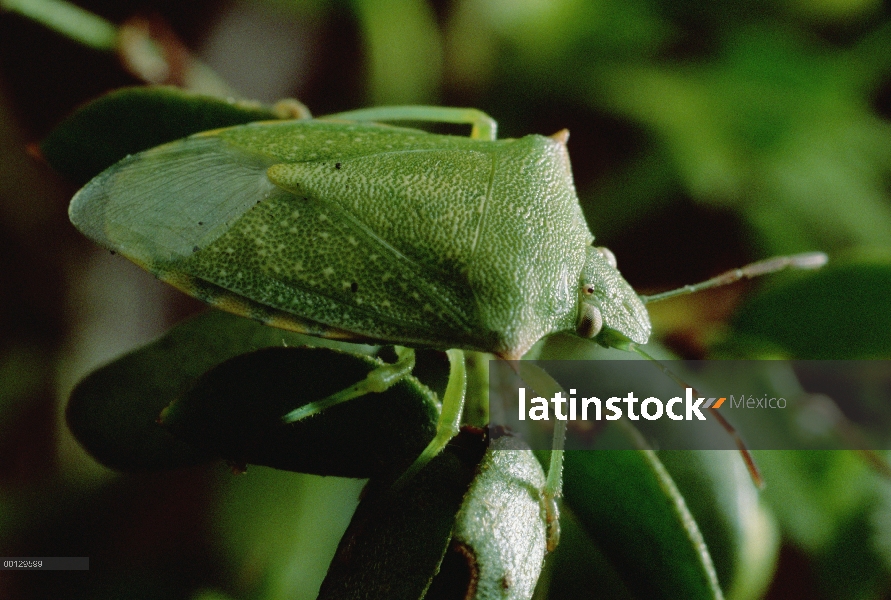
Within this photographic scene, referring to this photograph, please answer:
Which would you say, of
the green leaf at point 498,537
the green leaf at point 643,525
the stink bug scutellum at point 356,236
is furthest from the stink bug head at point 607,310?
the green leaf at point 498,537

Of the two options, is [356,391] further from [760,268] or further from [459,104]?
[459,104]

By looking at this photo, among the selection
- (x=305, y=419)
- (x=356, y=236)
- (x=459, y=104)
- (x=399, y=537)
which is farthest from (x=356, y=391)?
(x=459, y=104)

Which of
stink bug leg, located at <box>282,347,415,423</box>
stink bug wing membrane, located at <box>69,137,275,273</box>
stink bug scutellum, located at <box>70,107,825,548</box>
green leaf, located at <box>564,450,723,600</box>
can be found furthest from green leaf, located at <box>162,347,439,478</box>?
stink bug wing membrane, located at <box>69,137,275,273</box>

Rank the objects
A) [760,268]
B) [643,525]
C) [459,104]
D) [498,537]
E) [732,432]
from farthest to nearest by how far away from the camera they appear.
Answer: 1. [459,104]
2. [760,268]
3. [732,432]
4. [643,525]
5. [498,537]

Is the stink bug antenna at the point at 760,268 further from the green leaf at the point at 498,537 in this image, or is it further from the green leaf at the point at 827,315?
the green leaf at the point at 498,537

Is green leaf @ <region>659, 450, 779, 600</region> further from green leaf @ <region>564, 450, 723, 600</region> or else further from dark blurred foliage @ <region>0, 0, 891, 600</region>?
dark blurred foliage @ <region>0, 0, 891, 600</region>
